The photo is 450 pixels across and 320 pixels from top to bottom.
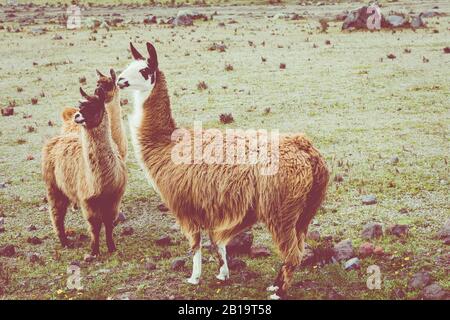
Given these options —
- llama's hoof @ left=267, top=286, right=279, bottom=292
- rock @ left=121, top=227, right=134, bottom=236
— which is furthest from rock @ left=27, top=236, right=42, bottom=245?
llama's hoof @ left=267, top=286, right=279, bottom=292

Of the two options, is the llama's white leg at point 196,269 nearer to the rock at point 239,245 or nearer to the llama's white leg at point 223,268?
the llama's white leg at point 223,268

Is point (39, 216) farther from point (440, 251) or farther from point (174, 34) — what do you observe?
point (174, 34)

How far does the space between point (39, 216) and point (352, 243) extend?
4.50m

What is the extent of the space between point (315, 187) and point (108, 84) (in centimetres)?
331

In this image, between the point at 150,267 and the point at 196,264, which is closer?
the point at 196,264

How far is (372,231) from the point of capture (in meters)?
7.03

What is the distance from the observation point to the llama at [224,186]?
210 inches

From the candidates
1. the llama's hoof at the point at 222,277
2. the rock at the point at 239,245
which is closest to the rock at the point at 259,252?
the rock at the point at 239,245

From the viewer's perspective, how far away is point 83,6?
192ft

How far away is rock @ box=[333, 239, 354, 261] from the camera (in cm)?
639

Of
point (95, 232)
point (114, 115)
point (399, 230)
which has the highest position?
point (114, 115)

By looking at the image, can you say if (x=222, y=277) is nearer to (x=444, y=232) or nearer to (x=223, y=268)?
(x=223, y=268)

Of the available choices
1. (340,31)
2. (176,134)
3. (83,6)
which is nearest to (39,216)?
(176,134)

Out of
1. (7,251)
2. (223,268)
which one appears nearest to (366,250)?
(223,268)
